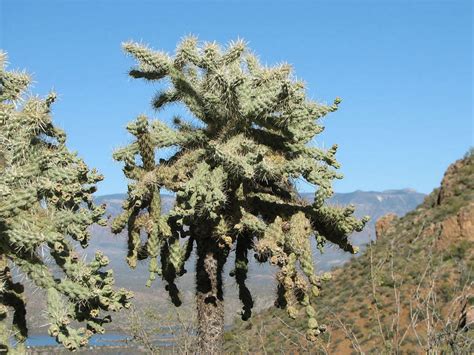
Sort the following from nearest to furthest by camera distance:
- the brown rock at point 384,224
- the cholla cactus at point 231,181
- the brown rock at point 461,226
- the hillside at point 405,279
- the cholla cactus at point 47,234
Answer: the cholla cactus at point 47,234, the cholla cactus at point 231,181, the hillside at point 405,279, the brown rock at point 461,226, the brown rock at point 384,224

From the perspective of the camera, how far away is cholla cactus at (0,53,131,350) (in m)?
7.48

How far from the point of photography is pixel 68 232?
806cm

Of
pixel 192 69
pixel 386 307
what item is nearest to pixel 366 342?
pixel 386 307

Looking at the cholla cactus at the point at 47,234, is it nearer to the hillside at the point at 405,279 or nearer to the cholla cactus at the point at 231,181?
the cholla cactus at the point at 231,181

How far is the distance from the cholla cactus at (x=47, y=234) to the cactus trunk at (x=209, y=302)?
1.41 metres

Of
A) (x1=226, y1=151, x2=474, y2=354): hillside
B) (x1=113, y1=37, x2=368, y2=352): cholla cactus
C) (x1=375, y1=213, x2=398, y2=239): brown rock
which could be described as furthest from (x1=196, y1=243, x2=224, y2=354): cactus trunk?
(x1=375, y1=213, x2=398, y2=239): brown rock

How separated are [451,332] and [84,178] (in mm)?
4953

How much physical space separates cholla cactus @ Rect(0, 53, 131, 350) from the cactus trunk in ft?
4.64

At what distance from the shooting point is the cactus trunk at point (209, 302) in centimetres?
919

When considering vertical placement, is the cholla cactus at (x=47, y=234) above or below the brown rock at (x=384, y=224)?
below

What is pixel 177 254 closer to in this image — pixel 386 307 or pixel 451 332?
pixel 451 332

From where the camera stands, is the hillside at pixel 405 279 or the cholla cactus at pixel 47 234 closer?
the cholla cactus at pixel 47 234

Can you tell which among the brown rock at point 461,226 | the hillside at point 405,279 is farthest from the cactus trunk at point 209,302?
the brown rock at point 461,226

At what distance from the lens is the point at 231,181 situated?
9.31 m
